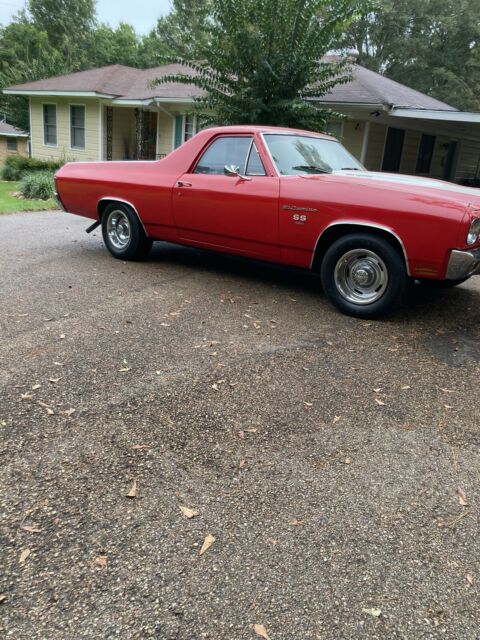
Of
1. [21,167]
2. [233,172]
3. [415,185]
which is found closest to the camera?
[415,185]

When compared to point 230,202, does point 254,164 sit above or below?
above

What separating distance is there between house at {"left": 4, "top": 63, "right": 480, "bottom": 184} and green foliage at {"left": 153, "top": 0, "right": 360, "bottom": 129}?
3.51 metres

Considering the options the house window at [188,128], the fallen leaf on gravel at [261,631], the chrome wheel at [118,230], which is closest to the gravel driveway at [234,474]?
the fallen leaf on gravel at [261,631]

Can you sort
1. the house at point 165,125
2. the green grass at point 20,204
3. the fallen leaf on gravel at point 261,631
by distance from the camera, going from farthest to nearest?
the house at point 165,125 → the green grass at point 20,204 → the fallen leaf on gravel at point 261,631

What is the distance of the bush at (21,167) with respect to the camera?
750 inches

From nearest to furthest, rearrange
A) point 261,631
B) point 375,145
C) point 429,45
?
point 261,631 → point 375,145 → point 429,45

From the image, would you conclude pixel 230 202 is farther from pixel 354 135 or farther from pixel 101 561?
pixel 354 135

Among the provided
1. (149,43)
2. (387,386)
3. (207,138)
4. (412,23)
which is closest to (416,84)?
(412,23)

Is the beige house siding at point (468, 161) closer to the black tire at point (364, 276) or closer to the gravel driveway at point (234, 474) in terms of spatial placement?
the black tire at point (364, 276)

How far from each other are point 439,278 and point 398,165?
47.1 ft

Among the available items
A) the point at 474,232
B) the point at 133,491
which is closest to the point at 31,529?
the point at 133,491

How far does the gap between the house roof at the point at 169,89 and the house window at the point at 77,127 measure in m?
0.93

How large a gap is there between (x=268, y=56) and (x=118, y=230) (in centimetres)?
560

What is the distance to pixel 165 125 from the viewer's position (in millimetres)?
19562
